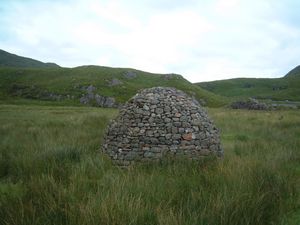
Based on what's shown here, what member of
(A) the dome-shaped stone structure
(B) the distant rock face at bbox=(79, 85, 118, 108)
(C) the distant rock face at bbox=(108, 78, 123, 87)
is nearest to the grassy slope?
(C) the distant rock face at bbox=(108, 78, 123, 87)

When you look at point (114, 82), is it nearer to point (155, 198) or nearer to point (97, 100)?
point (97, 100)

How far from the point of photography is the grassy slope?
257 feet

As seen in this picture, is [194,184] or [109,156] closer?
[194,184]

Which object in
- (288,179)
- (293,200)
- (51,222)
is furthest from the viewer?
(288,179)

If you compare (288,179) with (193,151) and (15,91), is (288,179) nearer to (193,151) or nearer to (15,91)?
(193,151)

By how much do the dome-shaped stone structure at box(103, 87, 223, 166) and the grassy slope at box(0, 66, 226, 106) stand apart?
61.3 m

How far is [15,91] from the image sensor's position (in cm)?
8200

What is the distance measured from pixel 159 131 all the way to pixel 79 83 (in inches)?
3078

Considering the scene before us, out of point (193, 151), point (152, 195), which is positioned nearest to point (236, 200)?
point (152, 195)

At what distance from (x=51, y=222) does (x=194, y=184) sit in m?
2.51

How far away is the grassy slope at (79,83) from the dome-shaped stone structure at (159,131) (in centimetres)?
6125

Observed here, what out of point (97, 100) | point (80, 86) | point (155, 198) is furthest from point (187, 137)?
point (80, 86)

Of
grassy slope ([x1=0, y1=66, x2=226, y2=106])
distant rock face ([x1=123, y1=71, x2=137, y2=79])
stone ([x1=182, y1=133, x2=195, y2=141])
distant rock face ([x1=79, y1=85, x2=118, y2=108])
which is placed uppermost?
distant rock face ([x1=123, y1=71, x2=137, y2=79])

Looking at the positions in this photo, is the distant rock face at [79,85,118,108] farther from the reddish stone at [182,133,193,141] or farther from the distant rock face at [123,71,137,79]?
the reddish stone at [182,133,193,141]
